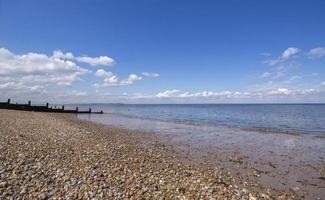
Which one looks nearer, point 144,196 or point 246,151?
point 144,196

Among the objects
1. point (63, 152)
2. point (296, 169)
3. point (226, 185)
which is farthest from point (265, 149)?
point (63, 152)

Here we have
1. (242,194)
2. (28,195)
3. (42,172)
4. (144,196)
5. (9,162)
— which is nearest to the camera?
(28,195)

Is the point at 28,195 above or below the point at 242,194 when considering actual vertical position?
above

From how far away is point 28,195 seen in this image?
6.38 metres

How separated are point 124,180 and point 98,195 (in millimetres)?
1493

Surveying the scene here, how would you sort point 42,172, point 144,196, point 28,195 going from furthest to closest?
1. point 42,172
2. point 144,196
3. point 28,195

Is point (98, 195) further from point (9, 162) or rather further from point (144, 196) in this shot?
point (9, 162)

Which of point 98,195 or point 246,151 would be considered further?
point 246,151

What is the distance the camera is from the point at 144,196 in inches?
267

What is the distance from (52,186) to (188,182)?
182 inches

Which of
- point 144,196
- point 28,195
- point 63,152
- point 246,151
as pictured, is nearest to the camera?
point 28,195

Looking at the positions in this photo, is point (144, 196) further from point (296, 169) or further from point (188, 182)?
point (296, 169)

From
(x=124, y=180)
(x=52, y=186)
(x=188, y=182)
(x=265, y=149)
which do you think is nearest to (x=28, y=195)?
(x=52, y=186)

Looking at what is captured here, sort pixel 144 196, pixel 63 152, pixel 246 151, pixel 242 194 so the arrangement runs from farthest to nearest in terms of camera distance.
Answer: pixel 246 151, pixel 63 152, pixel 242 194, pixel 144 196
